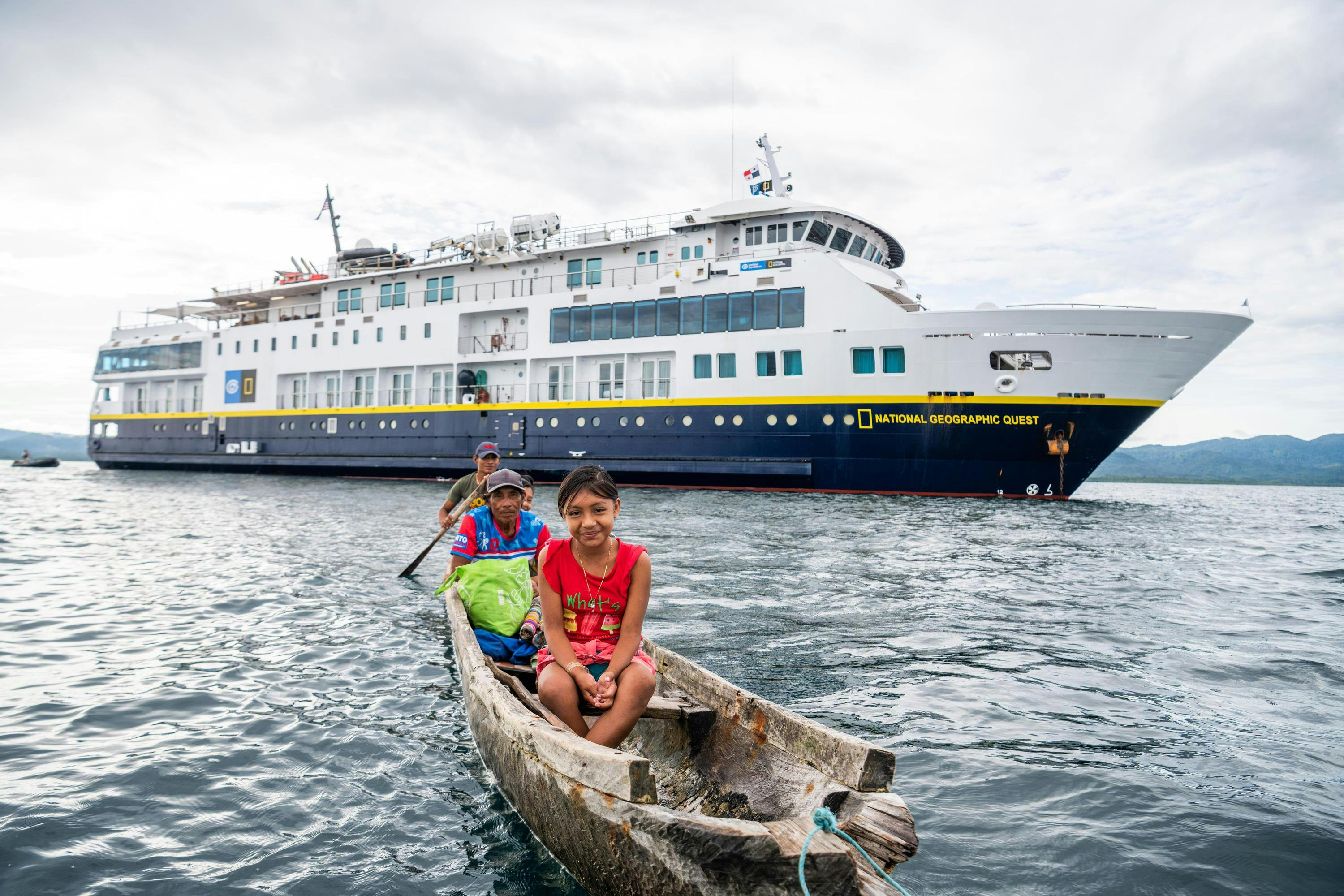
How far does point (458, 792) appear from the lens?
12.6 ft

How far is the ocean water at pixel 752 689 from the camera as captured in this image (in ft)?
10.6

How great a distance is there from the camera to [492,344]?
90.8ft

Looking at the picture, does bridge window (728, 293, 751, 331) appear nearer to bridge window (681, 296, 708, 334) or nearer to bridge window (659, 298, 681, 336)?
bridge window (681, 296, 708, 334)

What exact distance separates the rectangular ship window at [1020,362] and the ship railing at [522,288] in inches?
234

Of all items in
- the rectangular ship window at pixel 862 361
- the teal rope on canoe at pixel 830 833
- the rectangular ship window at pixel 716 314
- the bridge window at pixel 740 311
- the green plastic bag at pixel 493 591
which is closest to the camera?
the teal rope on canoe at pixel 830 833

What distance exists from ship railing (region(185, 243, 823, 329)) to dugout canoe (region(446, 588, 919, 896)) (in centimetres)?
1966

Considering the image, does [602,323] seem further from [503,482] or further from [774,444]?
[503,482]

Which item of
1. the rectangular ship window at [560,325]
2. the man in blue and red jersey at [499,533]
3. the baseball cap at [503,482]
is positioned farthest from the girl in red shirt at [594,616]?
the rectangular ship window at [560,325]

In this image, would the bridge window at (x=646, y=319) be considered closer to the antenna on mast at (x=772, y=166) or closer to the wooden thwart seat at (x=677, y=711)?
the antenna on mast at (x=772, y=166)

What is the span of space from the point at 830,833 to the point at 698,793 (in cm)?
116

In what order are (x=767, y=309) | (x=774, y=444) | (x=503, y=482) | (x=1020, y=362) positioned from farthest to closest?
(x=767, y=309)
(x=774, y=444)
(x=1020, y=362)
(x=503, y=482)

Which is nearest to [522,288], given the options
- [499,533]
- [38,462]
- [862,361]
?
[862,361]

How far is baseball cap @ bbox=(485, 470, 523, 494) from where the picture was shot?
496cm

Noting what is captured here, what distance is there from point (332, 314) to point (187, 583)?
25.7 metres
